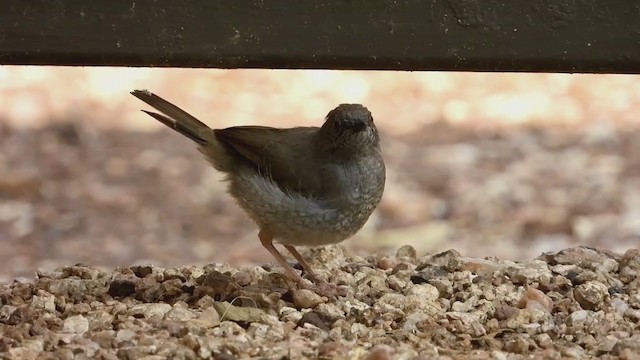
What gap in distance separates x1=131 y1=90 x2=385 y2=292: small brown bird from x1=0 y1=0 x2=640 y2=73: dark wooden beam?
2.04 ft

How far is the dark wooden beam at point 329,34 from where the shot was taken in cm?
391

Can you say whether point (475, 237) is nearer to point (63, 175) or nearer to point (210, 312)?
point (63, 175)

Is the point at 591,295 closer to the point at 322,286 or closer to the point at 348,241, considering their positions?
the point at 322,286

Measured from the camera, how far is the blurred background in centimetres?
808

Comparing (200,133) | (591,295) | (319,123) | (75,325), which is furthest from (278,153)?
(319,123)

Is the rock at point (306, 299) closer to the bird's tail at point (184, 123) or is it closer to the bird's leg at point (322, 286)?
the bird's leg at point (322, 286)

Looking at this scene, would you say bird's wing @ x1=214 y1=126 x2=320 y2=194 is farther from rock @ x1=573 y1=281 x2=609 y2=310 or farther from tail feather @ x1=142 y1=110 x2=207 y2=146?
rock @ x1=573 y1=281 x2=609 y2=310

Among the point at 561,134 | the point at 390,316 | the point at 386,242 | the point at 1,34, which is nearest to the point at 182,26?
the point at 1,34

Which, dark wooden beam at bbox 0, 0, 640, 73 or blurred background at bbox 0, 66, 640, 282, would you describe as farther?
blurred background at bbox 0, 66, 640, 282

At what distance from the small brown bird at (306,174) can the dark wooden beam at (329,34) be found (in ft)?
2.04

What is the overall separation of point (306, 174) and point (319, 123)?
4.80 metres

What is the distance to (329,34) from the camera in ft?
13.0

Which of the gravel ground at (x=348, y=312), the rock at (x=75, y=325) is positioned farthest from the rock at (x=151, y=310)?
the rock at (x=75, y=325)

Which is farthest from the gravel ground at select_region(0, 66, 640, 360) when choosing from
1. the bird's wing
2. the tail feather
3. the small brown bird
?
the tail feather
